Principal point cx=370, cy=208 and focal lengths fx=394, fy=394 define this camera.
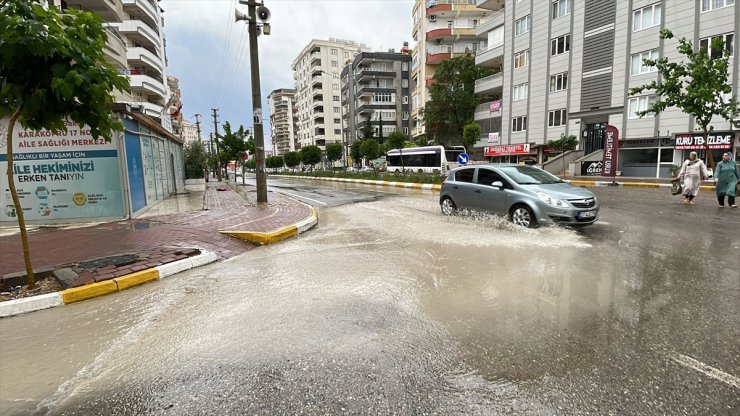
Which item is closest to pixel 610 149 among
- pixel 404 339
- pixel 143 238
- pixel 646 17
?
pixel 646 17

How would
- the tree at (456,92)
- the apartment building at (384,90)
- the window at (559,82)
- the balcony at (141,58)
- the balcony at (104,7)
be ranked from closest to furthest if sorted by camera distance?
the balcony at (104,7)
the window at (559,82)
the balcony at (141,58)
the tree at (456,92)
the apartment building at (384,90)

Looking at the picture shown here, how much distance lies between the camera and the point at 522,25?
125ft

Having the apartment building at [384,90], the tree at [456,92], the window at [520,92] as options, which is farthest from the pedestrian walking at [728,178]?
the apartment building at [384,90]

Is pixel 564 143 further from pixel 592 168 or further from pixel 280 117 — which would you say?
pixel 280 117

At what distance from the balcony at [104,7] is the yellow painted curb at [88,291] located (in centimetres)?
3662

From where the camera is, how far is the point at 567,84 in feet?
111

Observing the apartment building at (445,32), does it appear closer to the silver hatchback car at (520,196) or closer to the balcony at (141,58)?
the balcony at (141,58)

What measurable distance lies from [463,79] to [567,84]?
15.6 m

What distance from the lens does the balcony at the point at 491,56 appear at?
41.4 m

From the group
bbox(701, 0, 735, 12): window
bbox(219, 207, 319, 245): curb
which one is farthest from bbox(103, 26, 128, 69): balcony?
bbox(701, 0, 735, 12): window

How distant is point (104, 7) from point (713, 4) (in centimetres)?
4692

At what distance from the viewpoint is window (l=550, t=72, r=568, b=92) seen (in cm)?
3416

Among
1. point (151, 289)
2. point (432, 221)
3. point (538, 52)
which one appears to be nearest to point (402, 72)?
point (538, 52)

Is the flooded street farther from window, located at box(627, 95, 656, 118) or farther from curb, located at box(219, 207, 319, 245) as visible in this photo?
Result: window, located at box(627, 95, 656, 118)
